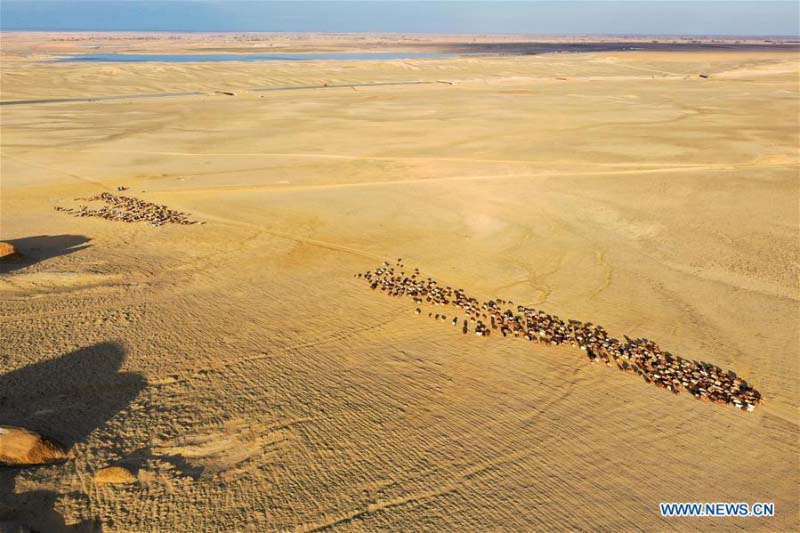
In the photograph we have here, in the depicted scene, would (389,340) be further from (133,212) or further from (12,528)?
(133,212)

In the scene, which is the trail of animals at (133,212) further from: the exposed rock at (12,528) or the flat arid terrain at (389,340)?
the exposed rock at (12,528)

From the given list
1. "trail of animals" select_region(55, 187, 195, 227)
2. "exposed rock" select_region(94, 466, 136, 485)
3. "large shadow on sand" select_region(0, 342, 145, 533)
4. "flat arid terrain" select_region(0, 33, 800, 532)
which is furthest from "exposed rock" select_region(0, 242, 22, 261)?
"exposed rock" select_region(94, 466, 136, 485)

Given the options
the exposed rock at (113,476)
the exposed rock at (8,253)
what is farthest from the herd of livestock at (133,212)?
the exposed rock at (113,476)

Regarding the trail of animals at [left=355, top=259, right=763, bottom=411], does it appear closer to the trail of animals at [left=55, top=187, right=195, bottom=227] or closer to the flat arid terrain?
the flat arid terrain

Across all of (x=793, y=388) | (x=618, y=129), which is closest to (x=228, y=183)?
(x=793, y=388)

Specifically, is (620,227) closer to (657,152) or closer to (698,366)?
(698,366)

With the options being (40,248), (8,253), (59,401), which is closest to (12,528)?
(59,401)

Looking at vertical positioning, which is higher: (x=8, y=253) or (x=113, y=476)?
(x=8, y=253)
